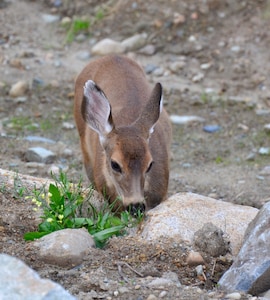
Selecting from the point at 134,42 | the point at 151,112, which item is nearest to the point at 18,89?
the point at 134,42

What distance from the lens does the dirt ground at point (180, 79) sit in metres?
10.4

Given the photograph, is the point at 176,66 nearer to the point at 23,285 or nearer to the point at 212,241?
the point at 212,241

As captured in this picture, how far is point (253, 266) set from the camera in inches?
233

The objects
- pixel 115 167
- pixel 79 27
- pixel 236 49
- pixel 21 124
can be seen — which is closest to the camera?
pixel 115 167

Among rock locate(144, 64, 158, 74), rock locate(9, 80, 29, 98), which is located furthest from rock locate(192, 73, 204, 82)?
rock locate(9, 80, 29, 98)

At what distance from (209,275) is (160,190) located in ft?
7.46

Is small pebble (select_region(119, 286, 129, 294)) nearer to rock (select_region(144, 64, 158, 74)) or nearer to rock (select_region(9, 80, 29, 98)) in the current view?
rock (select_region(9, 80, 29, 98))

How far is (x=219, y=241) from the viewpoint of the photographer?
6.50 m

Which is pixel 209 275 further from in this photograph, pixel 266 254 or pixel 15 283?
pixel 15 283

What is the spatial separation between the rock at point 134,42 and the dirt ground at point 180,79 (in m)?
0.11

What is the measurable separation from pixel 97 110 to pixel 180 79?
516cm

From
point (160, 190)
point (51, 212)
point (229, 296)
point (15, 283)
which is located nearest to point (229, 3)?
point (160, 190)

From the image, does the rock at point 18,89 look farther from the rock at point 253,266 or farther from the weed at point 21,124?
the rock at point 253,266

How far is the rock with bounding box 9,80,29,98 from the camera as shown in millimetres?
12680
